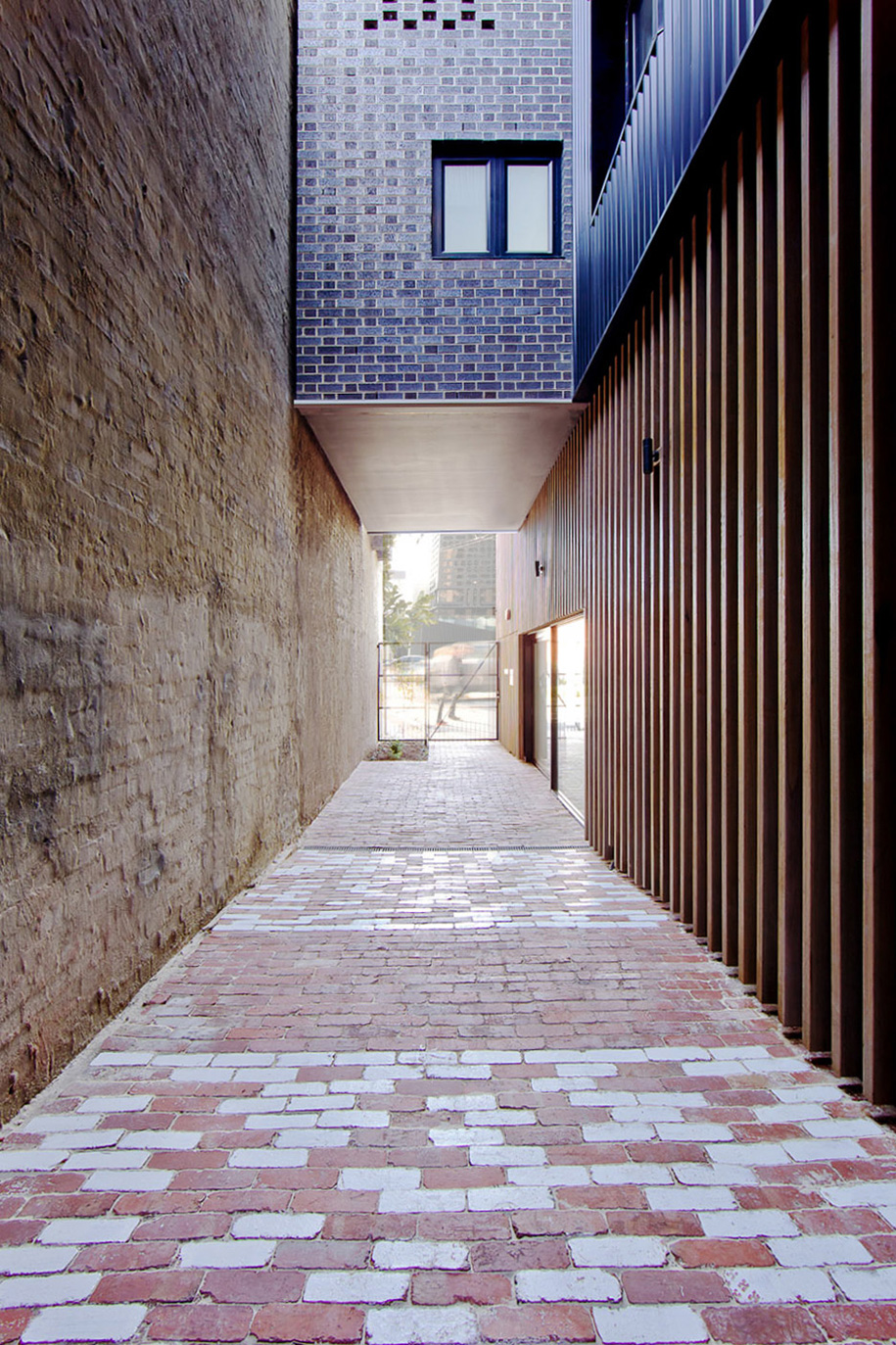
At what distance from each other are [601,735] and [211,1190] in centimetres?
450

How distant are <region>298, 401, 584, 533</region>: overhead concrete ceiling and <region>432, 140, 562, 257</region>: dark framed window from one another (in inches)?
51.4

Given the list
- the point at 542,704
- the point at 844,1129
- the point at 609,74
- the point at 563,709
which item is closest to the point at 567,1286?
the point at 844,1129

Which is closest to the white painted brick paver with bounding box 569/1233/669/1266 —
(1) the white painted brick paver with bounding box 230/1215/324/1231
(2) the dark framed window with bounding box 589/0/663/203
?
(1) the white painted brick paver with bounding box 230/1215/324/1231

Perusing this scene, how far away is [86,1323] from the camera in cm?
157

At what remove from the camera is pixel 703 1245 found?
1.76 metres

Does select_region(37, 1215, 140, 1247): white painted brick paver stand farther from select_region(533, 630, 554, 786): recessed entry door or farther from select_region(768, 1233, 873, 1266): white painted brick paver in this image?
select_region(533, 630, 554, 786): recessed entry door

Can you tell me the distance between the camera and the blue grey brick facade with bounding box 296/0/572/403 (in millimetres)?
6055

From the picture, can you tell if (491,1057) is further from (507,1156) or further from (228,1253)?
(228,1253)

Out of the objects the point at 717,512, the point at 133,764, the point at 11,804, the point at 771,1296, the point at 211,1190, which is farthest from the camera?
the point at 717,512

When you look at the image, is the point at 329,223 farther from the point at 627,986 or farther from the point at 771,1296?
the point at 771,1296

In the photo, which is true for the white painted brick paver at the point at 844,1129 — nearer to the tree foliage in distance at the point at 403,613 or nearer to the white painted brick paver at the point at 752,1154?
the white painted brick paver at the point at 752,1154

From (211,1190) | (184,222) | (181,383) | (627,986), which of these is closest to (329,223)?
(184,222)

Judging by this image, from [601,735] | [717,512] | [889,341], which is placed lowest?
[601,735]

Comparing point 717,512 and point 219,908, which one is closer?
point 717,512
